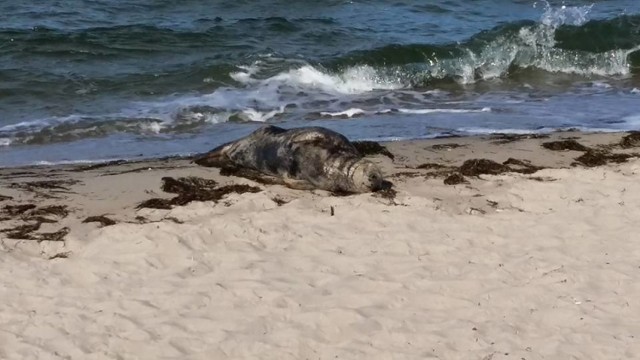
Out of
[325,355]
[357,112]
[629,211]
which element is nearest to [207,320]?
[325,355]

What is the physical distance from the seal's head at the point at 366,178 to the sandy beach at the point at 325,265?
0.47ft

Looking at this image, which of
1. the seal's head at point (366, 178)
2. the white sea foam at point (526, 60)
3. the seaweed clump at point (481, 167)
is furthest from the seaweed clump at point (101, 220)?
the white sea foam at point (526, 60)

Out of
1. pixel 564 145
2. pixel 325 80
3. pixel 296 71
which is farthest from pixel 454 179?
pixel 296 71

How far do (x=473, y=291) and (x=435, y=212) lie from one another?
140 centimetres

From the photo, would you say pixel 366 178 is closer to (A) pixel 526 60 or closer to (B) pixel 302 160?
(B) pixel 302 160

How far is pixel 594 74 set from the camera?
14133 mm

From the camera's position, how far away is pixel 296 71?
13.1 m

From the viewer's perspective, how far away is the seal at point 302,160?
7125mm

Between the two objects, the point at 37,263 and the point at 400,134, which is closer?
the point at 37,263

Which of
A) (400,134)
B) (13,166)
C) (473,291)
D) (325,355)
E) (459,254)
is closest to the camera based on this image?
(325,355)

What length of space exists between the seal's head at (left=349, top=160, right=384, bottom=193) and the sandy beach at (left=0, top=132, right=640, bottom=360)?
0.47ft

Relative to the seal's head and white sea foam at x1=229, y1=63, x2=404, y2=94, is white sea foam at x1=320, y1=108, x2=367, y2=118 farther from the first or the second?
the seal's head

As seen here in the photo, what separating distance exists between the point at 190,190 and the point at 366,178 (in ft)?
4.39

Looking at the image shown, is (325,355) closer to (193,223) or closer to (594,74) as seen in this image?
(193,223)
